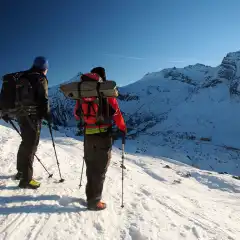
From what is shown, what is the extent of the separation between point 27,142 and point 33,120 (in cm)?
47

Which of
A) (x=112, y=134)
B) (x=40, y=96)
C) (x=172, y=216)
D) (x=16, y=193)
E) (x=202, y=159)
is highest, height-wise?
(x=40, y=96)

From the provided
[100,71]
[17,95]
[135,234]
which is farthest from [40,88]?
[135,234]

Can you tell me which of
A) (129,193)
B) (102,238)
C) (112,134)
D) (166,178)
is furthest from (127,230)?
(166,178)

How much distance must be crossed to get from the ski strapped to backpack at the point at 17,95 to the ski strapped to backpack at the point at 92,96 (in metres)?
0.93


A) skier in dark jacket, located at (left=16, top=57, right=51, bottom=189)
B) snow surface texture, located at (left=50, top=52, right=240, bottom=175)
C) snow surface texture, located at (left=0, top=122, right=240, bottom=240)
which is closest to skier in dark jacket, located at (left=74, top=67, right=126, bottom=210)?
snow surface texture, located at (left=0, top=122, right=240, bottom=240)

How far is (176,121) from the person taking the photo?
142125mm

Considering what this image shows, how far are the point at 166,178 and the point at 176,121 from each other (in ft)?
437

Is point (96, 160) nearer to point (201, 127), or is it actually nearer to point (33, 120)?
point (33, 120)

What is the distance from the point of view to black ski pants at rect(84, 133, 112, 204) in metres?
4.83

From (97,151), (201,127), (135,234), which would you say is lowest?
(201,127)

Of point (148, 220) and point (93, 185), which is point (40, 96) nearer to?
Answer: point (93, 185)

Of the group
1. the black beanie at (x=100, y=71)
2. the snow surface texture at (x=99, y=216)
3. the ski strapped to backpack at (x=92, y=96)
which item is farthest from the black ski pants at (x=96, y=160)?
the black beanie at (x=100, y=71)

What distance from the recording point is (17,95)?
5285 millimetres

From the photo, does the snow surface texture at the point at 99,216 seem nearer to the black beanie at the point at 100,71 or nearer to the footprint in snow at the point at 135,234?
the footprint in snow at the point at 135,234
